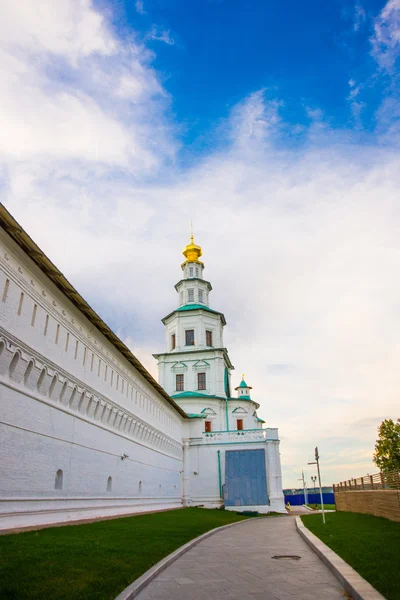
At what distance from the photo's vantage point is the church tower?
45.3 metres

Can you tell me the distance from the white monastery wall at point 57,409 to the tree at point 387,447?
2867 cm

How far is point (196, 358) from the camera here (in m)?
47.7

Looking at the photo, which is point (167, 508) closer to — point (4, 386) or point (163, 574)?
point (4, 386)

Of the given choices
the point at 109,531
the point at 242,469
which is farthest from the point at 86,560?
the point at 242,469

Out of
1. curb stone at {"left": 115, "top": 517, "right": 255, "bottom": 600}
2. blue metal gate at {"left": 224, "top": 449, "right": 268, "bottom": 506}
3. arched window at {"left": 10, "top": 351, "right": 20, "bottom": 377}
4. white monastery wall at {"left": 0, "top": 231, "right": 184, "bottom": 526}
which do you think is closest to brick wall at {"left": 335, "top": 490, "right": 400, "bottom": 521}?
blue metal gate at {"left": 224, "top": 449, "right": 268, "bottom": 506}

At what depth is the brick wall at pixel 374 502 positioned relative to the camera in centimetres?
1621

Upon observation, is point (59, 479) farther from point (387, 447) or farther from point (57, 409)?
point (387, 447)

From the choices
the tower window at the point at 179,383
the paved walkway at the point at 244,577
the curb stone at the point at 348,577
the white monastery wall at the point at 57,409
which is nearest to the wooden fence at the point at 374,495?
the paved walkway at the point at 244,577

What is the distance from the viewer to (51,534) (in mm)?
11711

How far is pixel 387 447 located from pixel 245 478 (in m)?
17.6

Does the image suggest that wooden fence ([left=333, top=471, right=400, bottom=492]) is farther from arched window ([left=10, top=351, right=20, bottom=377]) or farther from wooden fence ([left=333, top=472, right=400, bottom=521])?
arched window ([left=10, top=351, right=20, bottom=377])

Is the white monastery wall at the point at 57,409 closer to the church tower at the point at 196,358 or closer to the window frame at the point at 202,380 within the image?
the church tower at the point at 196,358

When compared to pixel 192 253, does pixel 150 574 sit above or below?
below

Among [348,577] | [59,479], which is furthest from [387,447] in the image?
[348,577]
